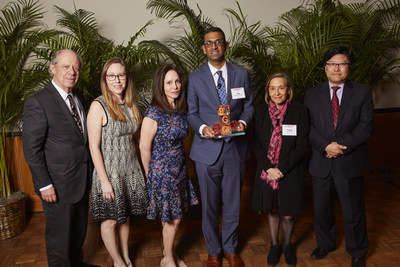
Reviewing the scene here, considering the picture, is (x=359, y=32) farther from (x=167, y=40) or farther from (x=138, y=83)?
(x=138, y=83)

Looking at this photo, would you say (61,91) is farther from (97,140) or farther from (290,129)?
(290,129)

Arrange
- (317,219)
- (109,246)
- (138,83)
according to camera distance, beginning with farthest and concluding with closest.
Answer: (138,83), (317,219), (109,246)

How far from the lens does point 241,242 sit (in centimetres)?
341

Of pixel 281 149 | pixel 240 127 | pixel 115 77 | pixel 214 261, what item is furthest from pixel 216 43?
pixel 214 261

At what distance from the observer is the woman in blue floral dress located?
8.41ft

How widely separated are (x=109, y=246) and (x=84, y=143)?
0.90 metres

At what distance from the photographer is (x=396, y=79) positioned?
16.8ft

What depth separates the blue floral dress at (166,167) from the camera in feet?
8.43

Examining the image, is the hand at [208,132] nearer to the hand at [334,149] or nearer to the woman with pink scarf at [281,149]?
the woman with pink scarf at [281,149]

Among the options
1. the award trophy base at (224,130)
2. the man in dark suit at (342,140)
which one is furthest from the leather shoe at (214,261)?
the award trophy base at (224,130)

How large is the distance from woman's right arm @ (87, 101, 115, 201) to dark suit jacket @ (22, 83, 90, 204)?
10cm

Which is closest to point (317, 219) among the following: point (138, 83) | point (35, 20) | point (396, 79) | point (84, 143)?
point (84, 143)

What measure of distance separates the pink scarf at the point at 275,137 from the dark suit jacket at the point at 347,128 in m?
0.30

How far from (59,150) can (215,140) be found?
3.98 ft
